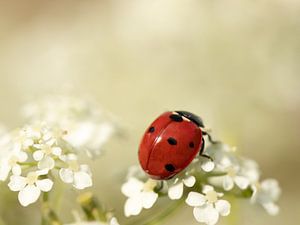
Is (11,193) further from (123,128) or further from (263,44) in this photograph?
(263,44)

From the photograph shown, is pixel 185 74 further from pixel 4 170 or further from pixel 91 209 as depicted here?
pixel 4 170

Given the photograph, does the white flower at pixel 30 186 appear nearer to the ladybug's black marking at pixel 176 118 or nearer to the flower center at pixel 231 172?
the ladybug's black marking at pixel 176 118

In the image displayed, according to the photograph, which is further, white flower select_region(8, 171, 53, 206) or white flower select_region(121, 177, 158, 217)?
white flower select_region(121, 177, 158, 217)

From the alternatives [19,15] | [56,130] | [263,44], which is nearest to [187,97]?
[263,44]

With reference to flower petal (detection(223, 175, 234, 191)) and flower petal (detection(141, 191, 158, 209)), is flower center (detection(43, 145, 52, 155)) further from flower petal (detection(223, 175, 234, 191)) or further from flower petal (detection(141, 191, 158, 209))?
flower petal (detection(223, 175, 234, 191))

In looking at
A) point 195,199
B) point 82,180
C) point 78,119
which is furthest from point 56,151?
point 78,119

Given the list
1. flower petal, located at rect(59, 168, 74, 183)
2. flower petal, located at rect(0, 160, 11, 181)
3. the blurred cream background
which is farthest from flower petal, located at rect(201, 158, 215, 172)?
the blurred cream background
